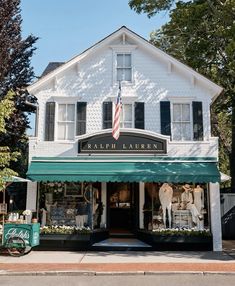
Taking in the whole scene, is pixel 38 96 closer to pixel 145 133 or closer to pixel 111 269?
pixel 145 133

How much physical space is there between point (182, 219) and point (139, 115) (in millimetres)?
4988

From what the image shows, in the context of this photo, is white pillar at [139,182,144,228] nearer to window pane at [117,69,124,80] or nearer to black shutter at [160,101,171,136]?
black shutter at [160,101,171,136]

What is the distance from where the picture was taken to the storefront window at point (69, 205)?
55.5ft

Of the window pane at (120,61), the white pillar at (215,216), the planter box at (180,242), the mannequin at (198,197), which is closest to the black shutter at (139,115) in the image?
the window pane at (120,61)

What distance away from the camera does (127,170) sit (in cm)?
1614

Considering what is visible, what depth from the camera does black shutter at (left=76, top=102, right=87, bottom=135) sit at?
17656 millimetres

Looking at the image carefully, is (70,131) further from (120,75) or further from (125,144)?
(120,75)

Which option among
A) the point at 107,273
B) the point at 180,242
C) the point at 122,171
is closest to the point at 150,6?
the point at 122,171

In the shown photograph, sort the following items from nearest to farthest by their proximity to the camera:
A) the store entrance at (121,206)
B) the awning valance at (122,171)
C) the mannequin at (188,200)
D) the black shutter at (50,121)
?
the awning valance at (122,171), the mannequin at (188,200), the black shutter at (50,121), the store entrance at (121,206)

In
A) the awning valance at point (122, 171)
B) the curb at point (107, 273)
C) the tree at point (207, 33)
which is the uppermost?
the tree at point (207, 33)

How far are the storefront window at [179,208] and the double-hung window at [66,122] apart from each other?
475 centimetres

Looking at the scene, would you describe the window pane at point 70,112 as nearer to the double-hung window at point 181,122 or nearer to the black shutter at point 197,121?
the double-hung window at point 181,122

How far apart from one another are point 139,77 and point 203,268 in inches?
372

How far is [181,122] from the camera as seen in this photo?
17.8 meters
